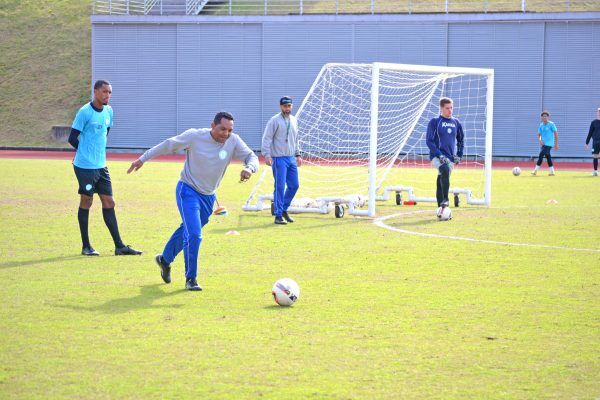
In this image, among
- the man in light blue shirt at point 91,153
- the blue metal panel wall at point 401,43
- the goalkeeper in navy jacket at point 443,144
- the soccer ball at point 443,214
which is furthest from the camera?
the blue metal panel wall at point 401,43

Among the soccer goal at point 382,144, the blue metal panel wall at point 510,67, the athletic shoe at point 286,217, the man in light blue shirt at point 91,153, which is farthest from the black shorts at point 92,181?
the blue metal panel wall at point 510,67

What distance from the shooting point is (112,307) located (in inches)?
360

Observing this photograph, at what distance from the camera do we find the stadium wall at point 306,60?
42250 millimetres

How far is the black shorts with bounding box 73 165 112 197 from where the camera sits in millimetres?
12688

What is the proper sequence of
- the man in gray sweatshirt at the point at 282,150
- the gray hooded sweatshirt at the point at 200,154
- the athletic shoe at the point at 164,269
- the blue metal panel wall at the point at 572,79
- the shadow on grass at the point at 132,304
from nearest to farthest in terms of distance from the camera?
→ the shadow on grass at the point at 132,304, the gray hooded sweatshirt at the point at 200,154, the athletic shoe at the point at 164,269, the man in gray sweatshirt at the point at 282,150, the blue metal panel wall at the point at 572,79

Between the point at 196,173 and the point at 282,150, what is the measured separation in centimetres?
684

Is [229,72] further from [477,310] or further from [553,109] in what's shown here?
[477,310]

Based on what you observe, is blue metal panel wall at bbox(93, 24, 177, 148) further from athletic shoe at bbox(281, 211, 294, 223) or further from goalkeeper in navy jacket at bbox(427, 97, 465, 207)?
athletic shoe at bbox(281, 211, 294, 223)

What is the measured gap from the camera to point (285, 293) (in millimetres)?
9234

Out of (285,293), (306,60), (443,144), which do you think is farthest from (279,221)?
(306,60)

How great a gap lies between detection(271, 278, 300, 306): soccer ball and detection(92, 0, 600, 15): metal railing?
119 feet

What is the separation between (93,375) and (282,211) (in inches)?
414

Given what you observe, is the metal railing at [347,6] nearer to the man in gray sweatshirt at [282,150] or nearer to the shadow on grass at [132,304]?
the man in gray sweatshirt at [282,150]

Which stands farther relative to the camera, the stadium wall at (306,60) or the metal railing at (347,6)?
the metal railing at (347,6)
